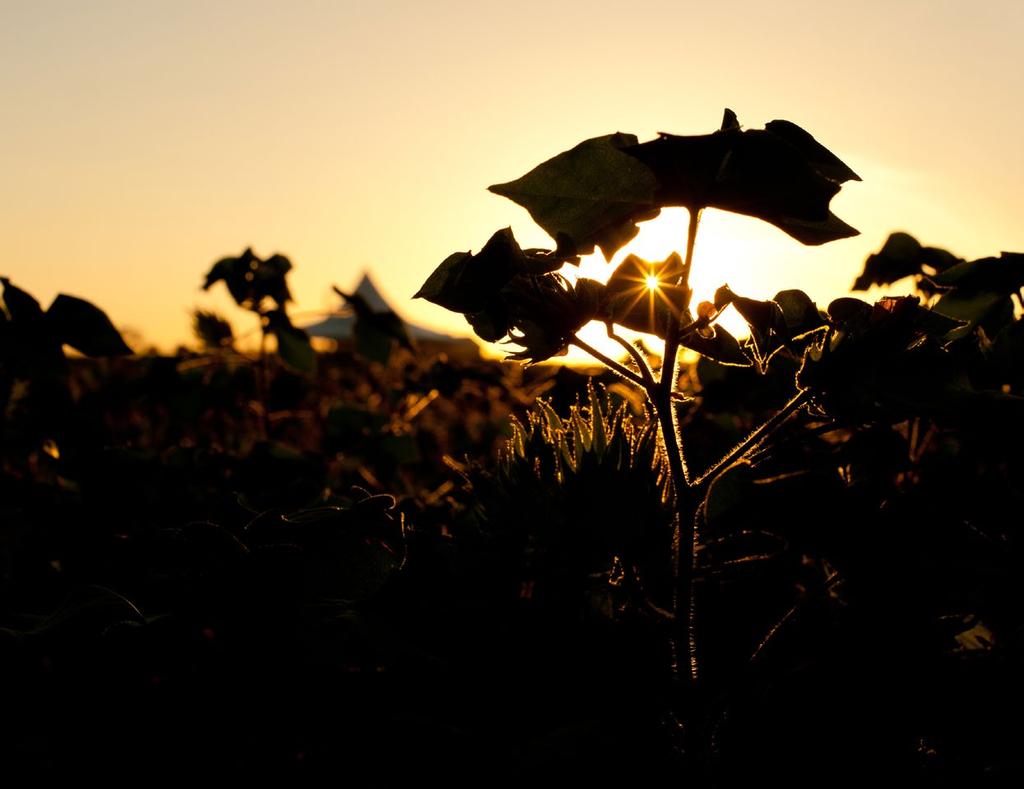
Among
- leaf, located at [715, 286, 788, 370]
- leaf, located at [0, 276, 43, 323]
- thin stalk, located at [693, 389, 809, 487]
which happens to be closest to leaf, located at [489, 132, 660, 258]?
leaf, located at [715, 286, 788, 370]

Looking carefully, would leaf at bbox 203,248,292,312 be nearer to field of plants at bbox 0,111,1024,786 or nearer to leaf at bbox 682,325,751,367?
field of plants at bbox 0,111,1024,786

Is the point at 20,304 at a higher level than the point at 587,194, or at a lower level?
→ higher

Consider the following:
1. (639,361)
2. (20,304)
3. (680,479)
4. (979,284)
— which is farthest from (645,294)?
(20,304)

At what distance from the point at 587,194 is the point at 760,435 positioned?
0.31 meters

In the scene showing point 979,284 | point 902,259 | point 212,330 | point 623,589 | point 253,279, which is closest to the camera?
point 623,589

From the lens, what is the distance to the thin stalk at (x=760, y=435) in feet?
2.80

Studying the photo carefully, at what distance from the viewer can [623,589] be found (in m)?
0.99

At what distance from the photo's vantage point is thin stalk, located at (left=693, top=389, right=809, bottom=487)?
854mm

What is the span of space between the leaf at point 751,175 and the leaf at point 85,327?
1116mm

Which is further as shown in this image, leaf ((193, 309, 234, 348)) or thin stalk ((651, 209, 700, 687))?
leaf ((193, 309, 234, 348))

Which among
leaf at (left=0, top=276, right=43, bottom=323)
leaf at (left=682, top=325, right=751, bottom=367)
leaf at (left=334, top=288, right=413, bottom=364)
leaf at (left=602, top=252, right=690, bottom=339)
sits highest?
leaf at (left=334, top=288, right=413, bottom=364)

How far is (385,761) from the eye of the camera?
0.95 meters

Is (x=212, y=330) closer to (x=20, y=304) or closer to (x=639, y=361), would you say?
(x=20, y=304)

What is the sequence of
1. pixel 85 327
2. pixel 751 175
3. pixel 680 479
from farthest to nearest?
pixel 85 327 → pixel 680 479 → pixel 751 175
